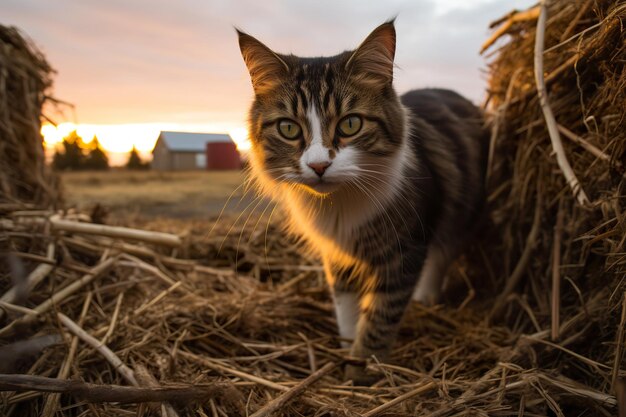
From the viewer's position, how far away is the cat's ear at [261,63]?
171 centimetres

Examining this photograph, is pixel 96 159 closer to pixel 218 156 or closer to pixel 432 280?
pixel 218 156

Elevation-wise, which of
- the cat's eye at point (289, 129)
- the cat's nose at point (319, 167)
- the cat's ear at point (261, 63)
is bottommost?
the cat's nose at point (319, 167)

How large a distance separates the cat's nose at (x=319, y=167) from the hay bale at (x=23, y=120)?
188cm

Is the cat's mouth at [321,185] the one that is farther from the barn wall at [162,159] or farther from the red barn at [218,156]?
the barn wall at [162,159]

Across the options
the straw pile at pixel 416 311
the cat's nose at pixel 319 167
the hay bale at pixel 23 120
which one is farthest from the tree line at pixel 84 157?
the cat's nose at pixel 319 167

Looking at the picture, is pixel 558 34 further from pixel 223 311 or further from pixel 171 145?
pixel 171 145

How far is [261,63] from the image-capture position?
1.74 metres

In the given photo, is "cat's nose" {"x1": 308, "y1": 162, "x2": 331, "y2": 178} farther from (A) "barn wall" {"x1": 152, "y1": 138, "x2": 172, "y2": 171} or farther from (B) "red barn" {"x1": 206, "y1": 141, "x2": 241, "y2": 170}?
(A) "barn wall" {"x1": 152, "y1": 138, "x2": 172, "y2": 171}

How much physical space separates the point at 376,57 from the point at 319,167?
556mm

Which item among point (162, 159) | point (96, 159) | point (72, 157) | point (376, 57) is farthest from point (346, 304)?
point (96, 159)

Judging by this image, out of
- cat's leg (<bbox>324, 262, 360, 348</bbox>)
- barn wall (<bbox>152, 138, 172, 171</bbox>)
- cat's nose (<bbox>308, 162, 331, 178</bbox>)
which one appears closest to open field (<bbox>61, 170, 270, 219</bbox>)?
barn wall (<bbox>152, 138, 172, 171</bbox>)

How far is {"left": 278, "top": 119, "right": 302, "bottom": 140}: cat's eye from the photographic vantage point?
1617 millimetres

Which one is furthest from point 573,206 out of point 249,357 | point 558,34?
point 249,357

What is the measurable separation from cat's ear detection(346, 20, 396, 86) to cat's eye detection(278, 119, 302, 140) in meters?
0.30
